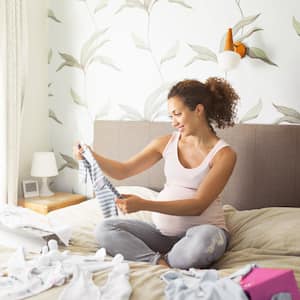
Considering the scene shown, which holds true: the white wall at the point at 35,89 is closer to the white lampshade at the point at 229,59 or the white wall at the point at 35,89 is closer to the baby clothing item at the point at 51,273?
the white lampshade at the point at 229,59

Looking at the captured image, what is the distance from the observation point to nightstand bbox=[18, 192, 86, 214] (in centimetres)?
305

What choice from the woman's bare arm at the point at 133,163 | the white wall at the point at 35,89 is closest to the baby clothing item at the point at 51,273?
the woman's bare arm at the point at 133,163

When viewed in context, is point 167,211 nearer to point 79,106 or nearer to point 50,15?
point 79,106

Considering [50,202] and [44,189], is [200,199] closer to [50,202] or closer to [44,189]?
[50,202]

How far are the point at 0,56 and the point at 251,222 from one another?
1.97m

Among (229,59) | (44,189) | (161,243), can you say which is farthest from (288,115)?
(44,189)

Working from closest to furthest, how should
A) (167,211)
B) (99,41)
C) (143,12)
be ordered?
1. (167,211)
2. (143,12)
3. (99,41)

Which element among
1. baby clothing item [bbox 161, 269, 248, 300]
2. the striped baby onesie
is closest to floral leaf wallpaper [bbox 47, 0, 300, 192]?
the striped baby onesie

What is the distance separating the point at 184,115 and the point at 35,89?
1719mm

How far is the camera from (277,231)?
196 cm

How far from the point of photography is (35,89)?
341 cm

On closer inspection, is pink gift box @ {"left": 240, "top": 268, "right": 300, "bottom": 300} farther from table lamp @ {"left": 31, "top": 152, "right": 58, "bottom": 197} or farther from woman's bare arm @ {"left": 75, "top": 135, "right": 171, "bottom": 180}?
table lamp @ {"left": 31, "top": 152, "right": 58, "bottom": 197}

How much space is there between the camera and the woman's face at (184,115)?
206 centimetres

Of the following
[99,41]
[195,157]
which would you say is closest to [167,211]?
[195,157]
